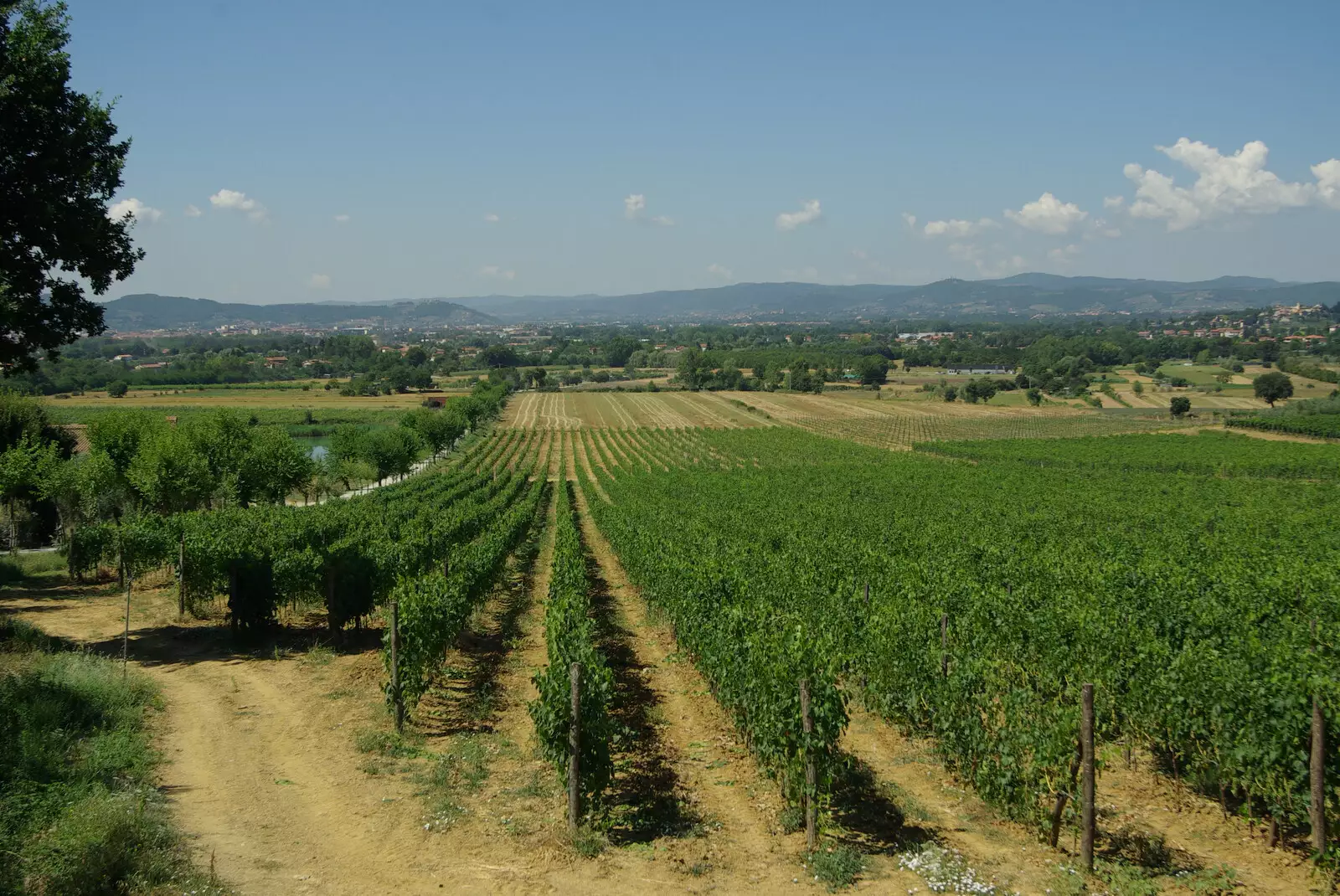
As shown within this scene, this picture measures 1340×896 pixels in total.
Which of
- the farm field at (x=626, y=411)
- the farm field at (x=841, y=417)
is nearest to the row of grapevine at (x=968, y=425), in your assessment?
the farm field at (x=841, y=417)

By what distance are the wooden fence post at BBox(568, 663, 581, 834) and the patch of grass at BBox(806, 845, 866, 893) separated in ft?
9.64

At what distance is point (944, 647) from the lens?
551 inches

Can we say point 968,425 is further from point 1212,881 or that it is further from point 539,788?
point 539,788

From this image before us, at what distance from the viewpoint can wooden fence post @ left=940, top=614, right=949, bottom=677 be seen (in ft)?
44.0

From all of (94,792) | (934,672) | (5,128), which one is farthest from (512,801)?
(5,128)

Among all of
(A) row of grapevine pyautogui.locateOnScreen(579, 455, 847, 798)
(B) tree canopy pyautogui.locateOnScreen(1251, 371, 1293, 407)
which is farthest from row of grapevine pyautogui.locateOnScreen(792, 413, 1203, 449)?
(A) row of grapevine pyautogui.locateOnScreen(579, 455, 847, 798)

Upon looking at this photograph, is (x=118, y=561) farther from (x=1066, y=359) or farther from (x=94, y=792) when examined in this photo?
(x=1066, y=359)

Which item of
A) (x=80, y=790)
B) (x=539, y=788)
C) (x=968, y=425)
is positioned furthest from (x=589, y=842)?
(x=968, y=425)

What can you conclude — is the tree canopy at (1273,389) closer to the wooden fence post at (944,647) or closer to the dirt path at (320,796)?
the wooden fence post at (944,647)

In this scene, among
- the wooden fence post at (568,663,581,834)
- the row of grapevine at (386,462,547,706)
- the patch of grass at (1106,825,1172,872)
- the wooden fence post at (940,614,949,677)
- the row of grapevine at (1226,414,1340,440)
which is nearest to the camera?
the patch of grass at (1106,825,1172,872)

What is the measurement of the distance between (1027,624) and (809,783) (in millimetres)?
7460

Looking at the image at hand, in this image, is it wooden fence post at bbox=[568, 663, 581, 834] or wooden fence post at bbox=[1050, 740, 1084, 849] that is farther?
wooden fence post at bbox=[568, 663, 581, 834]

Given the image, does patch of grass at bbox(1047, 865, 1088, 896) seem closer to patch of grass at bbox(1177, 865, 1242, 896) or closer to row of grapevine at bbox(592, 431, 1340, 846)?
row of grapevine at bbox(592, 431, 1340, 846)

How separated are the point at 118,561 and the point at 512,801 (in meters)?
21.9
